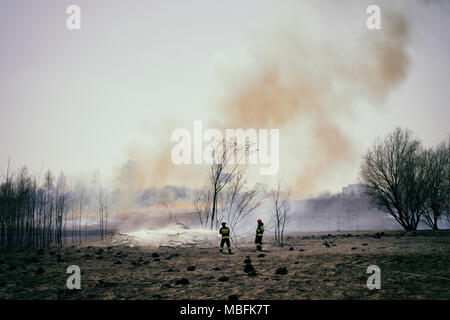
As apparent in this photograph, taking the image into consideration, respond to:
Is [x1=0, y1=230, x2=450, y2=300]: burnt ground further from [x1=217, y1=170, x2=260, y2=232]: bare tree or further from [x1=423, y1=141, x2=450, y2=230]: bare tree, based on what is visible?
[x1=423, y1=141, x2=450, y2=230]: bare tree

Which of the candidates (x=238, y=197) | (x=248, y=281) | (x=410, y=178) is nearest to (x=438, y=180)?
(x=410, y=178)

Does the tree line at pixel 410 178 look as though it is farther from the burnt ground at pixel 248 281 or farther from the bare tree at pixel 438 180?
the burnt ground at pixel 248 281

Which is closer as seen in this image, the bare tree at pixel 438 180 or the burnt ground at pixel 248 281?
the burnt ground at pixel 248 281

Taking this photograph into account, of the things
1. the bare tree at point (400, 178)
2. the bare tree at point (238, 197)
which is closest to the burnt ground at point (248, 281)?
the bare tree at point (238, 197)

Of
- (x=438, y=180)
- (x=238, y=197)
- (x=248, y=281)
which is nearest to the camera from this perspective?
(x=248, y=281)

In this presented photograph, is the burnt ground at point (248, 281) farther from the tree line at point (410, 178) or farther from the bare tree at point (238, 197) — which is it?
the tree line at point (410, 178)

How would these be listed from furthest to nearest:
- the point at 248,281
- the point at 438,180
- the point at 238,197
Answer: the point at 438,180
the point at 238,197
the point at 248,281

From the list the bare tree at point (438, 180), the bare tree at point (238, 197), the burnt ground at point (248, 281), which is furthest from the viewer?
the bare tree at point (438, 180)

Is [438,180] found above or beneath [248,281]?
above

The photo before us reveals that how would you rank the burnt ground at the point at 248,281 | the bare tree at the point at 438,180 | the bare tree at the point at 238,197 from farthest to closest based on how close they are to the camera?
the bare tree at the point at 438,180, the bare tree at the point at 238,197, the burnt ground at the point at 248,281

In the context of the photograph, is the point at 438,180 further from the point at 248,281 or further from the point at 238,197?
the point at 248,281

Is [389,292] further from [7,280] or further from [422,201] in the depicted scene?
[422,201]
